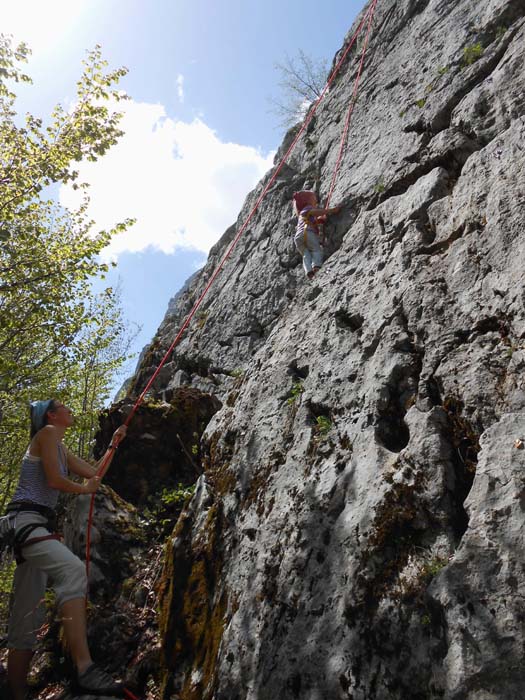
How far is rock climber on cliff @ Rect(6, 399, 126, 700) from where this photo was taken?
4.39m

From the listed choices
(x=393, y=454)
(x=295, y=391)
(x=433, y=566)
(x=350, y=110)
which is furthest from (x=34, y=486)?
(x=350, y=110)

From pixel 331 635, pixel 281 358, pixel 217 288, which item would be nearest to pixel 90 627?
pixel 331 635

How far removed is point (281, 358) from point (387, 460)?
268 cm

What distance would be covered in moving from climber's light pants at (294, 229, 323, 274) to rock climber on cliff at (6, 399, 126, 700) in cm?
495

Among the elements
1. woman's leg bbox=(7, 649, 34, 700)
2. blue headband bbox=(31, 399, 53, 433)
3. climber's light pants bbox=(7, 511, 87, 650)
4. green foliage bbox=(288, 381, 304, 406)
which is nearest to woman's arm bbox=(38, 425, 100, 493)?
blue headband bbox=(31, 399, 53, 433)

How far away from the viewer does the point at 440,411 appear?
4.07 meters

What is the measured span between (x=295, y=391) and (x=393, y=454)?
1903 millimetres

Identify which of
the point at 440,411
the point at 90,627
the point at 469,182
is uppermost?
the point at 469,182

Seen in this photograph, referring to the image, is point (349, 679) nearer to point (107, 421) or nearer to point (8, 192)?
point (107, 421)

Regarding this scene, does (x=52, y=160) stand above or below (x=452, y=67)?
above

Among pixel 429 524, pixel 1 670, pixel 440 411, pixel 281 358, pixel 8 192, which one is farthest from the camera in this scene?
pixel 8 192

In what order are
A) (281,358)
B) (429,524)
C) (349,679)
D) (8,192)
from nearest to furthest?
(349,679) < (429,524) < (281,358) < (8,192)

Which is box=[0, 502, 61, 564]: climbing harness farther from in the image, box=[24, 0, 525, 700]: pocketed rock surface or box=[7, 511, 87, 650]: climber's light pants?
box=[24, 0, 525, 700]: pocketed rock surface

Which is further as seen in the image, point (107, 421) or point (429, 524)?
point (107, 421)
